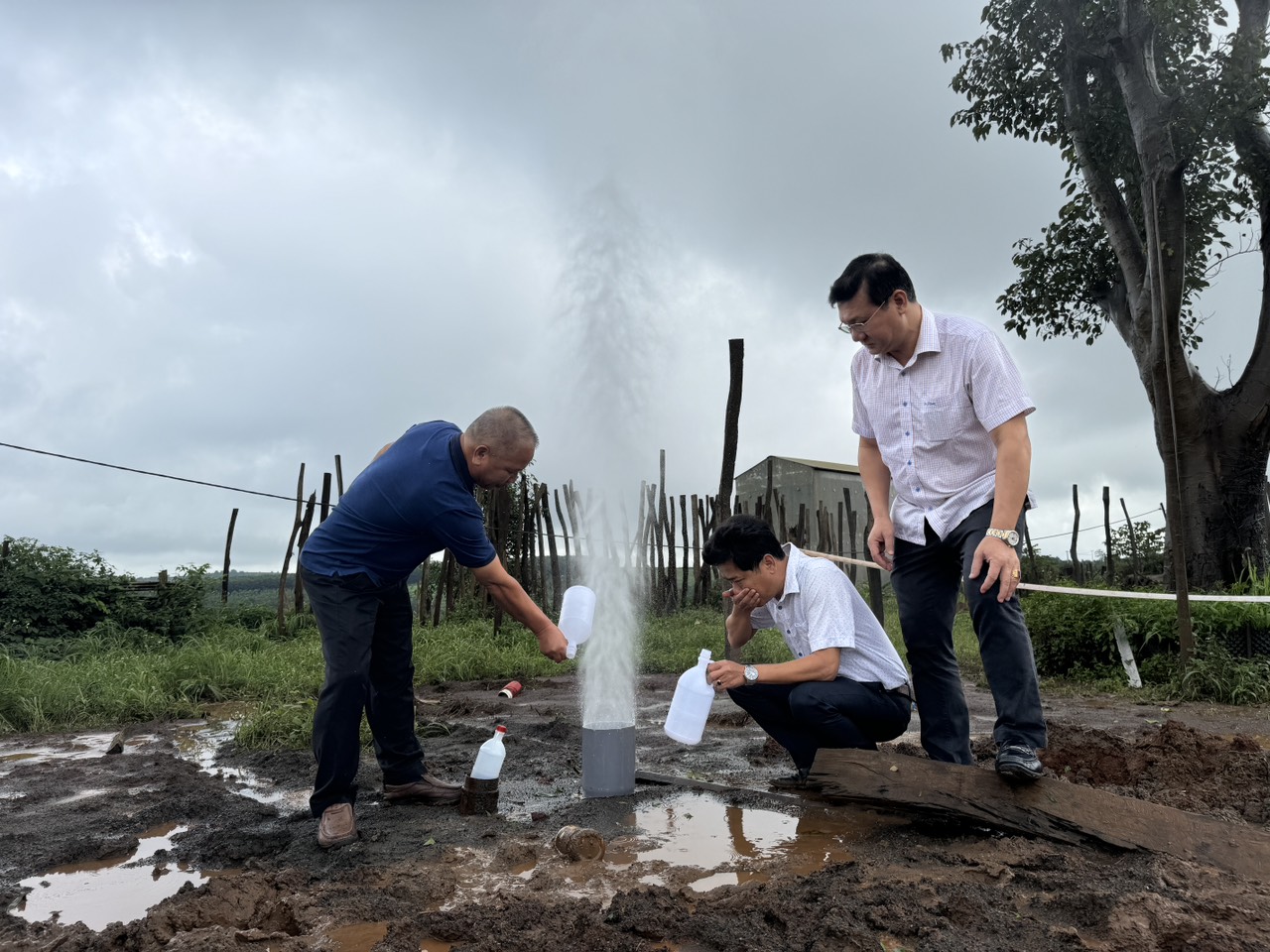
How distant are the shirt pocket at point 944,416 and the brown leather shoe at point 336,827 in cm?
270

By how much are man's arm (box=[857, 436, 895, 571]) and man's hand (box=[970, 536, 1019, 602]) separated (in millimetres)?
596

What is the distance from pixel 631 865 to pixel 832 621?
1252mm

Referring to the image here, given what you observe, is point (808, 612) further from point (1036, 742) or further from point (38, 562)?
point (38, 562)

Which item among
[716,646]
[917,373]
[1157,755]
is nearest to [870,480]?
[917,373]

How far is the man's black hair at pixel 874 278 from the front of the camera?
Answer: 334 centimetres

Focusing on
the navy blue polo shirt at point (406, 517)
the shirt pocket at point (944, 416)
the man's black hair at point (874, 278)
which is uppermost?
the man's black hair at point (874, 278)

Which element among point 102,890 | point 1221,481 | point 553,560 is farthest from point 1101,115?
point 102,890

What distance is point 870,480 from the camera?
3.94 m

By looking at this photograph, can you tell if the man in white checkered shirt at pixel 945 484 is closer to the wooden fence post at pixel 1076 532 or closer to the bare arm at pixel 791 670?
the bare arm at pixel 791 670

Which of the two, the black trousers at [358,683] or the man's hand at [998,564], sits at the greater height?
the man's hand at [998,564]

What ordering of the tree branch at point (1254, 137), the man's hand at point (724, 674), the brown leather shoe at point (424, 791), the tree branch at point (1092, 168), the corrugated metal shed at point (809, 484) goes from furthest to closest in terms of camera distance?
the corrugated metal shed at point (809, 484) < the tree branch at point (1092, 168) < the tree branch at point (1254, 137) < the brown leather shoe at point (424, 791) < the man's hand at point (724, 674)

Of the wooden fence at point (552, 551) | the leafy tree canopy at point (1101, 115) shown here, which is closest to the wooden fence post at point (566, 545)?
the wooden fence at point (552, 551)

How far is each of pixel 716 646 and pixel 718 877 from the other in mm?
7010

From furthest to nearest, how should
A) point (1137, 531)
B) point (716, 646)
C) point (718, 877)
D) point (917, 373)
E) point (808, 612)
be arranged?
point (1137, 531) → point (716, 646) → point (808, 612) → point (917, 373) → point (718, 877)
